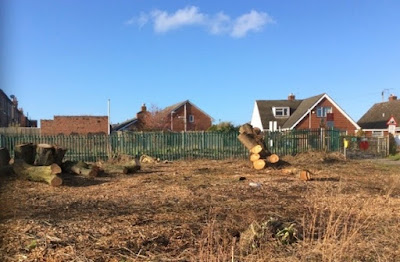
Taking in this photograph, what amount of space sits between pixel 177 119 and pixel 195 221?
5609 centimetres

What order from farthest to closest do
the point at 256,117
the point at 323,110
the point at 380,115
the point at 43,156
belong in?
the point at 256,117, the point at 380,115, the point at 323,110, the point at 43,156

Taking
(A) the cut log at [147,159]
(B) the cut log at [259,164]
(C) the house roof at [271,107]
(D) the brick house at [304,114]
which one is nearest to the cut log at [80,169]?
(B) the cut log at [259,164]

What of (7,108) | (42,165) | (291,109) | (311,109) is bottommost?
(42,165)

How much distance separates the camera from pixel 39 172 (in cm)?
1069

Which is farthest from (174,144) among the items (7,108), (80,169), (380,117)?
(380,117)

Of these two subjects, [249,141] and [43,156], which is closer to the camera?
[43,156]

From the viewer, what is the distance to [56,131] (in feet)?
167

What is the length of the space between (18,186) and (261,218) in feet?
22.5

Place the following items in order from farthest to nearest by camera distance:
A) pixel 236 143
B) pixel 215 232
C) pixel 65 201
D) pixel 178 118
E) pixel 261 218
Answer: pixel 178 118 → pixel 236 143 → pixel 65 201 → pixel 261 218 → pixel 215 232

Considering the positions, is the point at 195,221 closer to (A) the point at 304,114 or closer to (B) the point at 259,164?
(B) the point at 259,164

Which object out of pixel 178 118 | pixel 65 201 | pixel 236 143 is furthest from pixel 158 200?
pixel 178 118

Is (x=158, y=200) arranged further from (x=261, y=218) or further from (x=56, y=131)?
(x=56, y=131)

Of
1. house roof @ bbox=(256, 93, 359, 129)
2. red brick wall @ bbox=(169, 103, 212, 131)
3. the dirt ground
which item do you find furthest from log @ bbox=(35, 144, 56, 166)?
red brick wall @ bbox=(169, 103, 212, 131)

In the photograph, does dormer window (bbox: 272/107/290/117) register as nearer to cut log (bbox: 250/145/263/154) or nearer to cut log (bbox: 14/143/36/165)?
cut log (bbox: 250/145/263/154)
